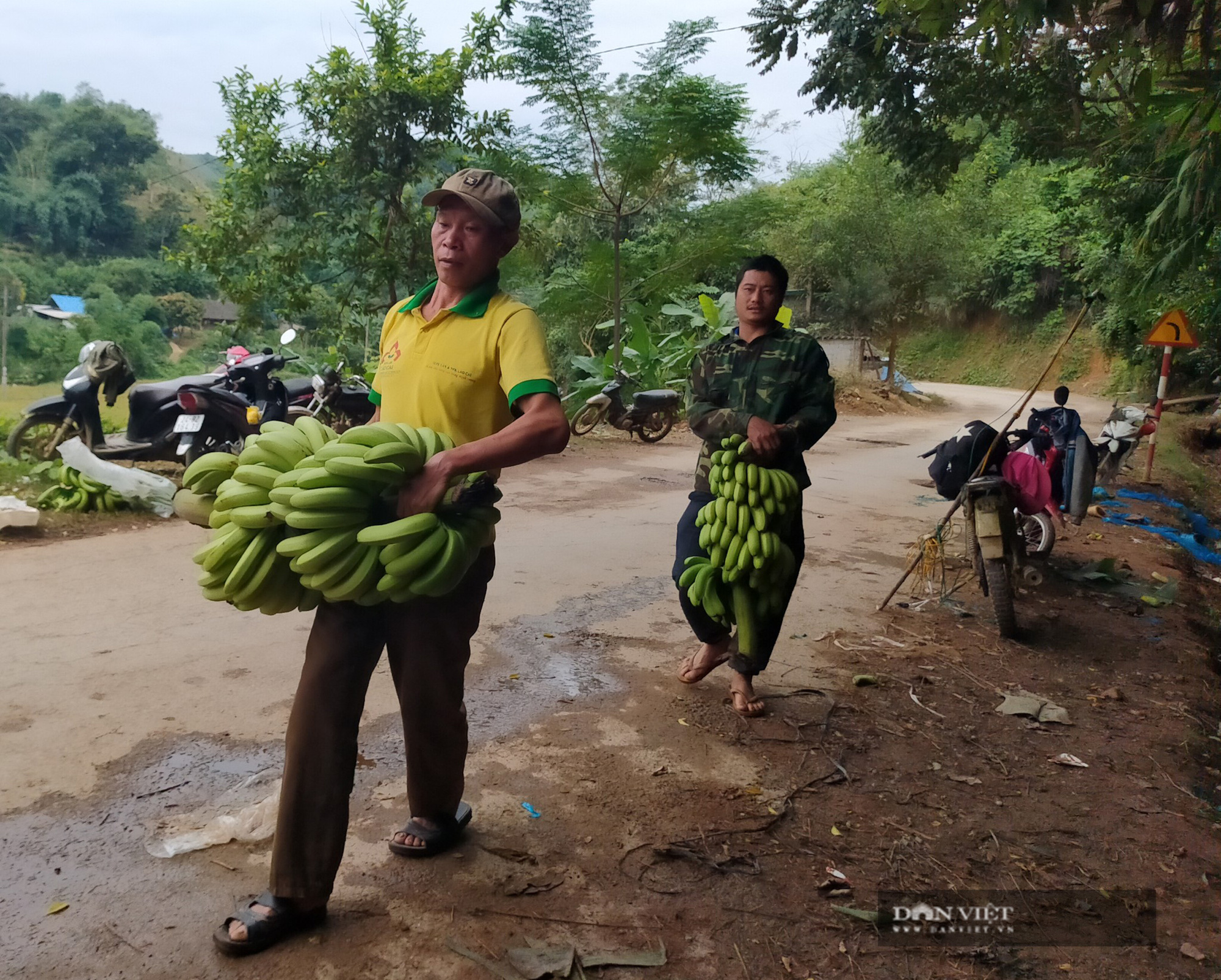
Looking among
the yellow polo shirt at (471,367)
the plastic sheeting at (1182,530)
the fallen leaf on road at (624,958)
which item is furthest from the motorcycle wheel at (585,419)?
the fallen leaf on road at (624,958)

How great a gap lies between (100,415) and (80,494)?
1583 mm

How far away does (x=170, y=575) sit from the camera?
5.55 meters

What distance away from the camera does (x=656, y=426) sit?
1417cm

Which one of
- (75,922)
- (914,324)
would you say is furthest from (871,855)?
(914,324)

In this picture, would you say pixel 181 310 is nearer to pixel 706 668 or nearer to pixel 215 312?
pixel 215 312

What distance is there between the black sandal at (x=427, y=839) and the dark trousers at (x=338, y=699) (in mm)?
363

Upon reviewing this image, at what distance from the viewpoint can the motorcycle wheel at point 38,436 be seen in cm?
791

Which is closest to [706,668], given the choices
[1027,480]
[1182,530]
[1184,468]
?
[1027,480]

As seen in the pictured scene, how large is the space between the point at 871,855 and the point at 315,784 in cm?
178

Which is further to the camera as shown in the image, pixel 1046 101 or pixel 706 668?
pixel 1046 101

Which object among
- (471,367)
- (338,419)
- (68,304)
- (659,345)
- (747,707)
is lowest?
(747,707)

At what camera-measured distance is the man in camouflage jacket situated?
3639mm

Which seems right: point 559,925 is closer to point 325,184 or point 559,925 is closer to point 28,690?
point 28,690

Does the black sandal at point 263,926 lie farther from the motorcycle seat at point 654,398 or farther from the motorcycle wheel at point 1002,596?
the motorcycle seat at point 654,398
